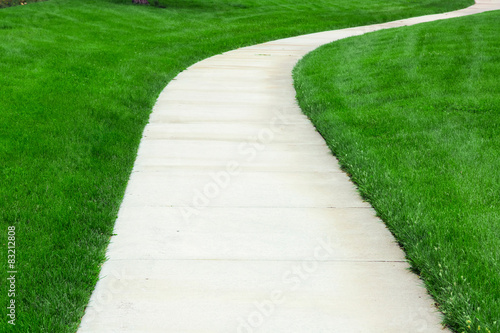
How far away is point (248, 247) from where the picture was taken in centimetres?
427

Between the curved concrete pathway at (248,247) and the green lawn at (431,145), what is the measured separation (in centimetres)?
18

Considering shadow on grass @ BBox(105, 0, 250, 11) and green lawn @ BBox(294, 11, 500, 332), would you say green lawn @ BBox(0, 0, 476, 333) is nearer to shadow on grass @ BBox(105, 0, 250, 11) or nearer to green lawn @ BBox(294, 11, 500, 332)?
green lawn @ BBox(294, 11, 500, 332)

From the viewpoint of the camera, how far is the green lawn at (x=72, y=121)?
12.5ft

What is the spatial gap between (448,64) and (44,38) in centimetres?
950

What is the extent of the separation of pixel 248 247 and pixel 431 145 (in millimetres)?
3047

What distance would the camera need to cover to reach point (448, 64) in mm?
10594

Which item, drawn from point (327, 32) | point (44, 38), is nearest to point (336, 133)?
point (44, 38)

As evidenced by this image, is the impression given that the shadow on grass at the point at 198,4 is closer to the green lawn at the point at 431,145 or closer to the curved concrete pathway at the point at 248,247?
the green lawn at the point at 431,145

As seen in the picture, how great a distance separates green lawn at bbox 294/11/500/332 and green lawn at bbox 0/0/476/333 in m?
2.29

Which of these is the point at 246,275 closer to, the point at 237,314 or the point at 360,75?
the point at 237,314

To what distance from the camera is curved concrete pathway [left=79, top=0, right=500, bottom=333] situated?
3402 mm

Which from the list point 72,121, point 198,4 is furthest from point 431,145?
point 198,4

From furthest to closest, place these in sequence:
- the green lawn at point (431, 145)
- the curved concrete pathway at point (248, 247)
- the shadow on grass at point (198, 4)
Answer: the shadow on grass at point (198, 4)
the green lawn at point (431, 145)
the curved concrete pathway at point (248, 247)

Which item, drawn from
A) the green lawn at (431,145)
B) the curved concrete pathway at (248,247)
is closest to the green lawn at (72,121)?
the curved concrete pathway at (248,247)
